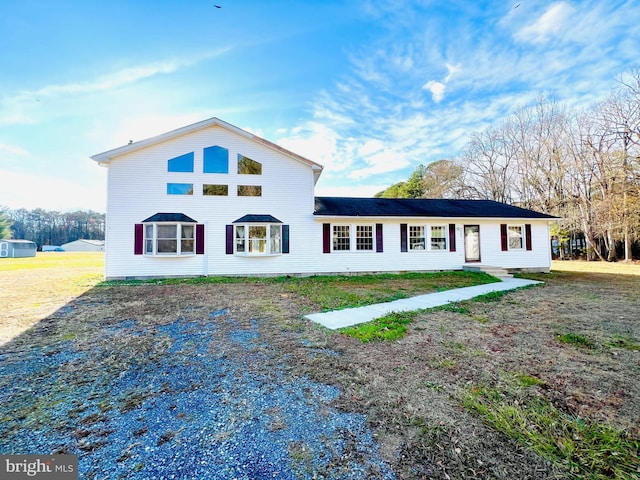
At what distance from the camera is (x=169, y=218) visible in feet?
38.1

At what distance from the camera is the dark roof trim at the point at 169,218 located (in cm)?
1151

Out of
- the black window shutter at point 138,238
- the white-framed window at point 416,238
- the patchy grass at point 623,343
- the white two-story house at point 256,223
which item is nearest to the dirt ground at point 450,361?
the patchy grass at point 623,343

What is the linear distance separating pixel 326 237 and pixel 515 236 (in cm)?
1010

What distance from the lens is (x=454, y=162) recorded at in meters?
28.7

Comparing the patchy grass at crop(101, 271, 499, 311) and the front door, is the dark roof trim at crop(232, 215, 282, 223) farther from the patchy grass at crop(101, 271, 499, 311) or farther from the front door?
the front door

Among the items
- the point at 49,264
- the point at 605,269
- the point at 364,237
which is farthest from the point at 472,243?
the point at 49,264

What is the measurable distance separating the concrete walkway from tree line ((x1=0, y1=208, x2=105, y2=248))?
73711 mm

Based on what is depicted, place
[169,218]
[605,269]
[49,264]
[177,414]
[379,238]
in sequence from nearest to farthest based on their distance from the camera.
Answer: [177,414], [169,218], [379,238], [605,269], [49,264]

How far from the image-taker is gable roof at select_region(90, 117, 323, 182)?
36.9 feet

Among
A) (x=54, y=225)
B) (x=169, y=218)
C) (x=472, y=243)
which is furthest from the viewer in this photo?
A: (x=54, y=225)

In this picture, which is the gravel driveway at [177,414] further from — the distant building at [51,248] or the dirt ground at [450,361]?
the distant building at [51,248]

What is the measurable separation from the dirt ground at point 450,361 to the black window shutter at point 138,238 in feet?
15.7

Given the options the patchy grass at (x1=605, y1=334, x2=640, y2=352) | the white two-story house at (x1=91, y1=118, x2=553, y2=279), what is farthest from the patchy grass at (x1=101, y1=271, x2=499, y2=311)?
the patchy grass at (x1=605, y1=334, x2=640, y2=352)

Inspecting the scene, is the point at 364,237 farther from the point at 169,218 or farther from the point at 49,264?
the point at 49,264
